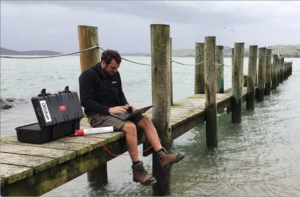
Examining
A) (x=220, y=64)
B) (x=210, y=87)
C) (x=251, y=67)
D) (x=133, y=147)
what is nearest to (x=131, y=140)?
(x=133, y=147)

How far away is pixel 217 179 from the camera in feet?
18.4

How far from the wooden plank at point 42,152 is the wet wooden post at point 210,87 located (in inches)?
163

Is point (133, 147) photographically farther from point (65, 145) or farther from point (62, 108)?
point (62, 108)

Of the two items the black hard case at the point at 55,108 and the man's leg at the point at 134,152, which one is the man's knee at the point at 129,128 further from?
the black hard case at the point at 55,108

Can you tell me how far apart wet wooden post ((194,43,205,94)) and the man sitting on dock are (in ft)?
16.4

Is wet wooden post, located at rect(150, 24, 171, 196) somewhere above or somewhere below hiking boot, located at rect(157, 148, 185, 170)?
above

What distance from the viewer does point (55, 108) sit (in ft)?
12.0

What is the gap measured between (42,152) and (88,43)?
2.07m

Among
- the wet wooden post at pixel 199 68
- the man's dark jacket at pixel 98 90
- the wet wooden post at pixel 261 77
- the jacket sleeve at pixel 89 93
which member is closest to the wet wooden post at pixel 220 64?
the wet wooden post at pixel 199 68

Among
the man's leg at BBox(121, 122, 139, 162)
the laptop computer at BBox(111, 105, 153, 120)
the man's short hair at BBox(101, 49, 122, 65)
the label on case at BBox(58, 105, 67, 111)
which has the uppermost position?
the man's short hair at BBox(101, 49, 122, 65)

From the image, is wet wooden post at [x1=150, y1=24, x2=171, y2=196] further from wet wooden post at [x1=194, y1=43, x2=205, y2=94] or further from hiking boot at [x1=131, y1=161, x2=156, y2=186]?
wet wooden post at [x1=194, y1=43, x2=205, y2=94]

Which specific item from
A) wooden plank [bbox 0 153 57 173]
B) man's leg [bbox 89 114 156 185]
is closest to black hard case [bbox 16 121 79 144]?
wooden plank [bbox 0 153 57 173]

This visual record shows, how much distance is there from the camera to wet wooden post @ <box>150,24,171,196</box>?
14.9 ft

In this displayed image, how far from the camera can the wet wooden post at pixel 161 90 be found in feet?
14.9
